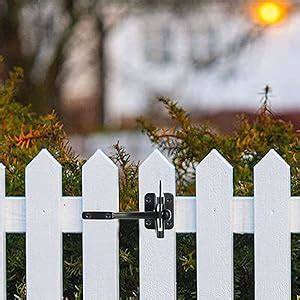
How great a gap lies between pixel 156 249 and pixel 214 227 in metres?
0.13

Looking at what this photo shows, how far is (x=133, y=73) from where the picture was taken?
8.38 m

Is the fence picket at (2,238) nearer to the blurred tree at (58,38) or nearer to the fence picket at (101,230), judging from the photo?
the fence picket at (101,230)

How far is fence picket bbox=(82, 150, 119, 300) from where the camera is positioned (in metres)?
1.66

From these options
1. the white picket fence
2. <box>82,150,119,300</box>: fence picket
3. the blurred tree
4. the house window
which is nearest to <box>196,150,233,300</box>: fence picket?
the white picket fence

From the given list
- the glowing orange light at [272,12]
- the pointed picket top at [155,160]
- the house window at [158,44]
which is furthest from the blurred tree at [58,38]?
the pointed picket top at [155,160]

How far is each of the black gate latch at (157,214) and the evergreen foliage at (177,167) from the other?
0.31ft

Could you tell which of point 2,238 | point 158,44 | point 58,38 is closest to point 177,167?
point 2,238

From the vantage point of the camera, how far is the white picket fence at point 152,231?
162 centimetres

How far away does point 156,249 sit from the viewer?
1657mm

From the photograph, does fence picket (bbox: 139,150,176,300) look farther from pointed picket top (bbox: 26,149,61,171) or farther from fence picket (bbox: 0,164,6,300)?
fence picket (bbox: 0,164,6,300)

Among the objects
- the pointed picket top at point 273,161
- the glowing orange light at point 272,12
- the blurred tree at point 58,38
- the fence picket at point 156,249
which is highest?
the glowing orange light at point 272,12

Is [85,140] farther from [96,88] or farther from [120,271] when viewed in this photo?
[120,271]

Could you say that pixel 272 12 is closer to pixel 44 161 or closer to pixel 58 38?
pixel 58 38

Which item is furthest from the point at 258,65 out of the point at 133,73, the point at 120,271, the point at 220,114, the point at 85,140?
the point at 120,271
